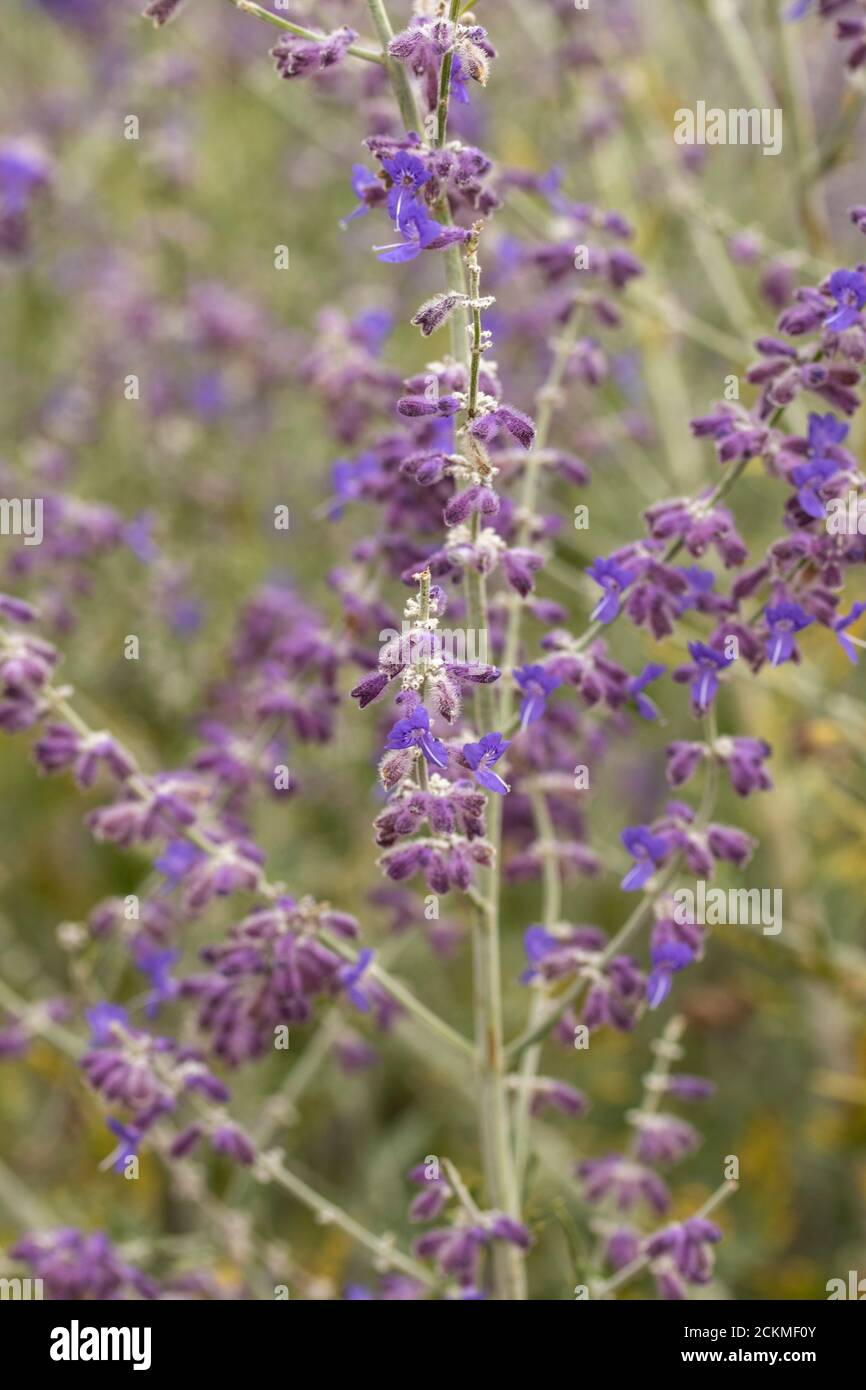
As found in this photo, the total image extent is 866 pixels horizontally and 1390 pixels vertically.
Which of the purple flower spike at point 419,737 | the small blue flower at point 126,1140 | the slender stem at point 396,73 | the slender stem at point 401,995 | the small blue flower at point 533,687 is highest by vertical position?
the slender stem at point 396,73

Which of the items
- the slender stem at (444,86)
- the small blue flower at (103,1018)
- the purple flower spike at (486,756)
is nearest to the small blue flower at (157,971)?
the small blue flower at (103,1018)

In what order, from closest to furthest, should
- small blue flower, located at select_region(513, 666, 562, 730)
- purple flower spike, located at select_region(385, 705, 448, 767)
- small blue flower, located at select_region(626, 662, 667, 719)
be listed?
1. purple flower spike, located at select_region(385, 705, 448, 767)
2. small blue flower, located at select_region(513, 666, 562, 730)
3. small blue flower, located at select_region(626, 662, 667, 719)

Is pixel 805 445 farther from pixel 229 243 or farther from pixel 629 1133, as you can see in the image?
pixel 229 243

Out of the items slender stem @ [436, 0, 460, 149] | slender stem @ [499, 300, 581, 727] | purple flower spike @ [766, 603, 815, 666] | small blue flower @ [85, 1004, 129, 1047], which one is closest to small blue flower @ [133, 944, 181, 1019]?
small blue flower @ [85, 1004, 129, 1047]

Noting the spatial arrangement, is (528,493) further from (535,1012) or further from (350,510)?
(350,510)

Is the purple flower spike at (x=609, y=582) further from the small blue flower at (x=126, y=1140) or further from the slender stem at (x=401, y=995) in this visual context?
the small blue flower at (x=126, y=1140)

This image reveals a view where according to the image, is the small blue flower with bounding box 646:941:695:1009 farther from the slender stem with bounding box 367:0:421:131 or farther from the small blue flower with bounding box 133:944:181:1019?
the slender stem with bounding box 367:0:421:131

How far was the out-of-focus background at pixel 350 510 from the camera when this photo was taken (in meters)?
3.46

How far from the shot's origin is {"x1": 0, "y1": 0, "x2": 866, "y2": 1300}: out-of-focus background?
136 inches

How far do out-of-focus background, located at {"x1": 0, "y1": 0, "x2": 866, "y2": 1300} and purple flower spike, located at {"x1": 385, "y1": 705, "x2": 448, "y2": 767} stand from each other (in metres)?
1.28

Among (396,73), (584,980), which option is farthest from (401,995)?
(396,73)

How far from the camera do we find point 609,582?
2051 mm

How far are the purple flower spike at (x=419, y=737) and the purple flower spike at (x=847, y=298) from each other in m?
0.75
